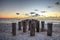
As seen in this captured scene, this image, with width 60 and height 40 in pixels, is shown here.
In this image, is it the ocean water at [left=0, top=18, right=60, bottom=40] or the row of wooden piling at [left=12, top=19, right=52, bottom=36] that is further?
the row of wooden piling at [left=12, top=19, right=52, bottom=36]

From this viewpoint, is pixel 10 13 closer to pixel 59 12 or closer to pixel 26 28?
pixel 26 28

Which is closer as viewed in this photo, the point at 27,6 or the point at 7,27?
the point at 27,6

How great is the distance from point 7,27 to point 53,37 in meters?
0.91

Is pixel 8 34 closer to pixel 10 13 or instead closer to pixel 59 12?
pixel 10 13

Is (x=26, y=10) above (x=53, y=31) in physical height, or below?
above

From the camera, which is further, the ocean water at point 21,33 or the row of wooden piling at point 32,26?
the row of wooden piling at point 32,26

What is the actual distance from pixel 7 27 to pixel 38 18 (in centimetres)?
65

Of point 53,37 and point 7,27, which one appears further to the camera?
point 7,27

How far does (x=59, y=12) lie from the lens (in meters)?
2.39

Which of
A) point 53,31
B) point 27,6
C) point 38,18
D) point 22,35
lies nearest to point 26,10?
point 27,6

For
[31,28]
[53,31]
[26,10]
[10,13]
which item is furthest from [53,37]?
[10,13]

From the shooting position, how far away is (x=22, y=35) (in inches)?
94.5

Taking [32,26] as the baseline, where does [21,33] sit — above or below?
below

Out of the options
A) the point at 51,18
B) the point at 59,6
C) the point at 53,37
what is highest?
the point at 59,6
